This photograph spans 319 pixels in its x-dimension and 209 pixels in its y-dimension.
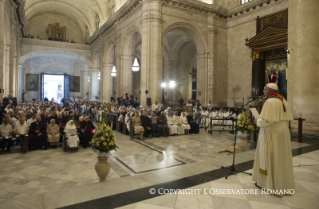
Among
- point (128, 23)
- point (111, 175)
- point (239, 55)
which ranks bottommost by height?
point (111, 175)

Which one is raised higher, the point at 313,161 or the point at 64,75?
the point at 64,75

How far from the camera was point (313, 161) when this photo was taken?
4988mm

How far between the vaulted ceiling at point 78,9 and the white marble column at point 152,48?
10194mm

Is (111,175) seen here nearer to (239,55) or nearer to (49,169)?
(49,169)

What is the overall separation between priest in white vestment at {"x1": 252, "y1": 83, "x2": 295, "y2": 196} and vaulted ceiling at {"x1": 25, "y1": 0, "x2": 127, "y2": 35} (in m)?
23.9

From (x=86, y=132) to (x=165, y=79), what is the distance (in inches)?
681

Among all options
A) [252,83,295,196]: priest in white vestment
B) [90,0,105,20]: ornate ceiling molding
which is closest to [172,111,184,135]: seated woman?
[252,83,295,196]: priest in white vestment

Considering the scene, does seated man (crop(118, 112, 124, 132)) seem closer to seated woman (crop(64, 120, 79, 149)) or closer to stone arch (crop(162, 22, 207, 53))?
seated woman (crop(64, 120, 79, 149))

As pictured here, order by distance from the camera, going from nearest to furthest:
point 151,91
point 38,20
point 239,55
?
1. point 151,91
2. point 239,55
3. point 38,20

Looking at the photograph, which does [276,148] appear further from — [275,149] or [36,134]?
[36,134]

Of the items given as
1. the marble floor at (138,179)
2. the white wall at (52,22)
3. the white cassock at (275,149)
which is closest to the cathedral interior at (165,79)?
the marble floor at (138,179)

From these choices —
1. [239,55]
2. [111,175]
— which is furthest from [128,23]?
[111,175]

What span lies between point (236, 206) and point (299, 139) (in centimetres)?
585

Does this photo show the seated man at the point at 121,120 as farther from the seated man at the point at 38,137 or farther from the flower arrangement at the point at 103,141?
the flower arrangement at the point at 103,141
